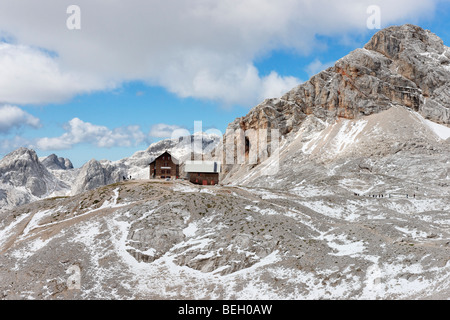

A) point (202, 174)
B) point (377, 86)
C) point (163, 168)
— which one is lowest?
point (202, 174)

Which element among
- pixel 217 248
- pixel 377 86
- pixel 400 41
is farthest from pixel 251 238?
pixel 400 41

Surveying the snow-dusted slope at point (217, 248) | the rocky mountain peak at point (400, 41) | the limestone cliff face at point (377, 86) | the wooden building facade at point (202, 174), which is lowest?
the snow-dusted slope at point (217, 248)

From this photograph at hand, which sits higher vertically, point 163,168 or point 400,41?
point 400,41

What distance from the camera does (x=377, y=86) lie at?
13350cm

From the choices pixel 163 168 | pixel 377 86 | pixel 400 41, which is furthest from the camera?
pixel 400 41

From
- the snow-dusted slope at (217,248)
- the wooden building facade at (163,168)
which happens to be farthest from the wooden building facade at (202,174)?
the snow-dusted slope at (217,248)

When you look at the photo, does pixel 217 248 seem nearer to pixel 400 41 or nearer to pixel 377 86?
pixel 377 86

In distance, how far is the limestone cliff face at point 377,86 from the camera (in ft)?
436

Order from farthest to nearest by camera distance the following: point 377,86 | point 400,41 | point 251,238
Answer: point 400,41, point 377,86, point 251,238

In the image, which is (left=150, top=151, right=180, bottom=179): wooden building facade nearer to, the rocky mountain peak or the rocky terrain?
the rocky terrain

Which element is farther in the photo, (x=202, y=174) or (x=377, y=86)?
(x=377, y=86)

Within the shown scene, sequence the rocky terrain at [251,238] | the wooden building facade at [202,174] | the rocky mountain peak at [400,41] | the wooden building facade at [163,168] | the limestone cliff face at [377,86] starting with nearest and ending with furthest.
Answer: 1. the rocky terrain at [251,238]
2. the wooden building facade at [202,174]
3. the wooden building facade at [163,168]
4. the limestone cliff face at [377,86]
5. the rocky mountain peak at [400,41]

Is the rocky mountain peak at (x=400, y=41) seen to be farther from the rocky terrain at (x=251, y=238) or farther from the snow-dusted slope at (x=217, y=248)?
the snow-dusted slope at (x=217, y=248)
